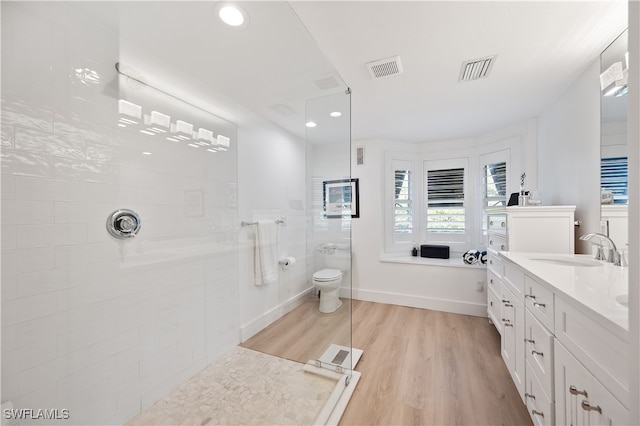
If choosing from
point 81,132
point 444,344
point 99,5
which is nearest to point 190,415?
point 81,132

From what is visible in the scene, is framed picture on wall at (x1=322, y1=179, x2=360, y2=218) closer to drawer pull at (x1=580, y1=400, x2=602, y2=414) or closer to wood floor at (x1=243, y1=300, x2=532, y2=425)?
wood floor at (x1=243, y1=300, x2=532, y2=425)

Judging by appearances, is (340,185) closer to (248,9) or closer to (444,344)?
(248,9)

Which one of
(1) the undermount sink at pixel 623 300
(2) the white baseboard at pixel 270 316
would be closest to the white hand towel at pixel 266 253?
(2) the white baseboard at pixel 270 316

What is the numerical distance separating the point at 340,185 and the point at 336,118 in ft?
1.95

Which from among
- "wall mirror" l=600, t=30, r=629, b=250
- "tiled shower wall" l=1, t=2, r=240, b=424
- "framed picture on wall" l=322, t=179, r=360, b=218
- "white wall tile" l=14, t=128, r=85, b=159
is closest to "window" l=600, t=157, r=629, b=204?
"wall mirror" l=600, t=30, r=629, b=250

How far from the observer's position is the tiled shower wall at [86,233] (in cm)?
99

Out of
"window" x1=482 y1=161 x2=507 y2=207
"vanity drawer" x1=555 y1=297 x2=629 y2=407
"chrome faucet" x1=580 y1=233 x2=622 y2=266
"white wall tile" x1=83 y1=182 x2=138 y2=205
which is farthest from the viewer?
"window" x1=482 y1=161 x2=507 y2=207

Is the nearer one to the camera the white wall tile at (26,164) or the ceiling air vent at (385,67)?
the white wall tile at (26,164)

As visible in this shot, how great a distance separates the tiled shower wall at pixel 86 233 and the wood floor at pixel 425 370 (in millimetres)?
957

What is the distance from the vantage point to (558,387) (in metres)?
1.00

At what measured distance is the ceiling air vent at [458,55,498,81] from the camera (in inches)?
64.9

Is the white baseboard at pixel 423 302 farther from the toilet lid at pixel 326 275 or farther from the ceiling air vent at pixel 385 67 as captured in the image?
the ceiling air vent at pixel 385 67

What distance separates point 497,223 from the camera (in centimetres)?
227

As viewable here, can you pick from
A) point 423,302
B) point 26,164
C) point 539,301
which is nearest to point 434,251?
point 423,302
